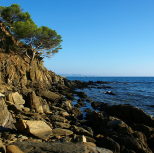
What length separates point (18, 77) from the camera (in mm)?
30250

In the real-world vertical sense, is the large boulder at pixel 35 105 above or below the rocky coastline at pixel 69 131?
above

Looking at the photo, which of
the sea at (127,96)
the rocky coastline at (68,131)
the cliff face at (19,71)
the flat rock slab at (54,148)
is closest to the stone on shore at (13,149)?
the rocky coastline at (68,131)

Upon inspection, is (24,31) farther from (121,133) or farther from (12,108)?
(121,133)

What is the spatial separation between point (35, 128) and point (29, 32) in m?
28.9

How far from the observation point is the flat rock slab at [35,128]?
9.45 metres

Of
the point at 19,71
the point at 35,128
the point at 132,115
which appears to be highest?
the point at 19,71

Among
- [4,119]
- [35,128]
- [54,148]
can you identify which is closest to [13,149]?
[54,148]

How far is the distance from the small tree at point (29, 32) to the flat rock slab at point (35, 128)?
2826 cm

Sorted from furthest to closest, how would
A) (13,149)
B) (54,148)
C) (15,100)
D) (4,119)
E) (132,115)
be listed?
(15,100) → (132,115) → (4,119) → (54,148) → (13,149)

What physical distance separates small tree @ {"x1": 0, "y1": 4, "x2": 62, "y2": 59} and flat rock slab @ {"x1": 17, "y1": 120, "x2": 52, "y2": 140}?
28.3 metres

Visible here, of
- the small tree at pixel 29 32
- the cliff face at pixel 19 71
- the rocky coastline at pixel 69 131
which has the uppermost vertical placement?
the small tree at pixel 29 32

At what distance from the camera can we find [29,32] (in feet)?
116

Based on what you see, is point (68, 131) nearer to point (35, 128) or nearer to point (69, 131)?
point (69, 131)

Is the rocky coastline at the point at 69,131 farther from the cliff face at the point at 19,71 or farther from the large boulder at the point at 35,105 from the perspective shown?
the cliff face at the point at 19,71
